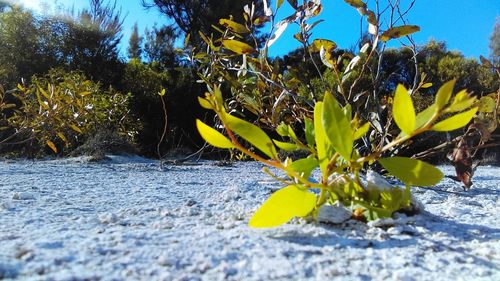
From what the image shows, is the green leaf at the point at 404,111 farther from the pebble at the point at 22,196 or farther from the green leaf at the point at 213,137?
the pebble at the point at 22,196

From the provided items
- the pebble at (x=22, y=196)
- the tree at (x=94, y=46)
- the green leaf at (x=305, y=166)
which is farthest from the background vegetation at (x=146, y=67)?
the green leaf at (x=305, y=166)

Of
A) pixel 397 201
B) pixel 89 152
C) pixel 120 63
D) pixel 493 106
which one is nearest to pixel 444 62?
pixel 120 63

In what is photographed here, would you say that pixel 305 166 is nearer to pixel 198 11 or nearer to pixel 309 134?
pixel 309 134

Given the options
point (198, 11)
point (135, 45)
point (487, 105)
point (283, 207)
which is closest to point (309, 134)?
point (283, 207)

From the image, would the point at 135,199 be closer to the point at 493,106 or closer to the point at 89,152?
the point at 493,106

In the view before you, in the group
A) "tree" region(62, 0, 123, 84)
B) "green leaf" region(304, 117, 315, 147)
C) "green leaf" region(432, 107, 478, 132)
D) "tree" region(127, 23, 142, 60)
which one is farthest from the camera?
"tree" region(127, 23, 142, 60)

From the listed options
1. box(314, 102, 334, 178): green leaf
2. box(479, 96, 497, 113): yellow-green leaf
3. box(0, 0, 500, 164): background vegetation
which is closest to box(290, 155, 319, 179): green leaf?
box(314, 102, 334, 178): green leaf

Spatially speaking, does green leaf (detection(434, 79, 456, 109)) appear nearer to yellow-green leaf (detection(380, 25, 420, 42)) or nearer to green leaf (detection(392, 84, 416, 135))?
green leaf (detection(392, 84, 416, 135))
